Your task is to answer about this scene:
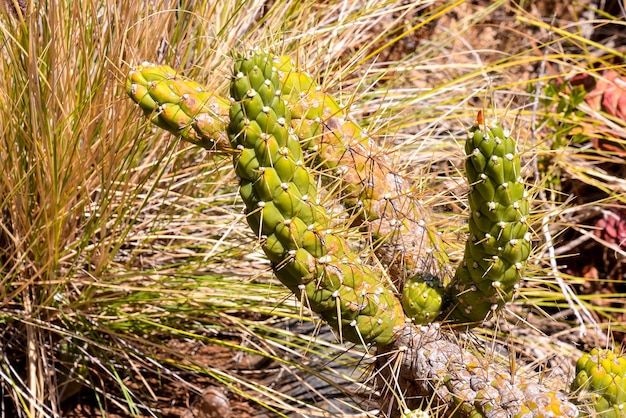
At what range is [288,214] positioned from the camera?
128cm

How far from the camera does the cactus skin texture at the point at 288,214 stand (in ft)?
4.05

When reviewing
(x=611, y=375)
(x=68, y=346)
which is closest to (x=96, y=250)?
(x=68, y=346)

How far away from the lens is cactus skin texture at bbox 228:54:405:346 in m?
1.23

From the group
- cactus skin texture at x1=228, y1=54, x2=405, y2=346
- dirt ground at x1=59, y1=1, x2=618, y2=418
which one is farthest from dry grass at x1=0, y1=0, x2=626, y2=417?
cactus skin texture at x1=228, y1=54, x2=405, y2=346

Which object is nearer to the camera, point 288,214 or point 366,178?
point 288,214

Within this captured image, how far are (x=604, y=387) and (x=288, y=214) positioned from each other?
0.64 meters

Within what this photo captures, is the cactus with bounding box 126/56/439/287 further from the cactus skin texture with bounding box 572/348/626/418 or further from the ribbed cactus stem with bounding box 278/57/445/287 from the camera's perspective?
the cactus skin texture with bounding box 572/348/626/418

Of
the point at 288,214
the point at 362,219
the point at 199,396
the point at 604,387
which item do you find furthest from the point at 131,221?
the point at 604,387

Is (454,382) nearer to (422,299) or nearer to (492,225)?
(422,299)

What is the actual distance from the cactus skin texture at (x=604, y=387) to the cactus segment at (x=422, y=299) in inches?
11.3

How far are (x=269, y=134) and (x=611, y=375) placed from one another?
741 mm

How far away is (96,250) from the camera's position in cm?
199

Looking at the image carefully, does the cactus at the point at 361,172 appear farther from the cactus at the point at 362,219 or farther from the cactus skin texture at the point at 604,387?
the cactus skin texture at the point at 604,387

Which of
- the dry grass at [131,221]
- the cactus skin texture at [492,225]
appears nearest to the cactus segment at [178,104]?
the dry grass at [131,221]
